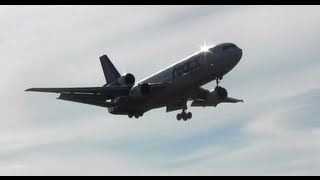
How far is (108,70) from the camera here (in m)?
78.4

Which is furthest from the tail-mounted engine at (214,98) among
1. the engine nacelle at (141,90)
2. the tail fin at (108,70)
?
the tail fin at (108,70)

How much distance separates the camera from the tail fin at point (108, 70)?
252ft

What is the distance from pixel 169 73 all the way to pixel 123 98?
22.4 feet

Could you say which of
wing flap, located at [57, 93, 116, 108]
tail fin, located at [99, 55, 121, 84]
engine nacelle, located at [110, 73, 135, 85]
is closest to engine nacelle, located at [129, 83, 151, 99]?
wing flap, located at [57, 93, 116, 108]

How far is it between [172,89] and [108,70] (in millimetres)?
19971

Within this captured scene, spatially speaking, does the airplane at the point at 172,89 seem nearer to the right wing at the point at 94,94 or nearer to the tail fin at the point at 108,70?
the right wing at the point at 94,94

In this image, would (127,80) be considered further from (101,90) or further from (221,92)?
(221,92)

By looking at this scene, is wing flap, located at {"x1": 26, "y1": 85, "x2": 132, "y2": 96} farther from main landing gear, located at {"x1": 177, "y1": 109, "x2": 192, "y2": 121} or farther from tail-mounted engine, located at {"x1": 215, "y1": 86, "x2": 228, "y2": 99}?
tail-mounted engine, located at {"x1": 215, "y1": 86, "x2": 228, "y2": 99}

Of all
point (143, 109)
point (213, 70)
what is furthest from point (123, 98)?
point (213, 70)

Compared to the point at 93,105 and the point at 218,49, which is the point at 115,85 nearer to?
the point at 93,105

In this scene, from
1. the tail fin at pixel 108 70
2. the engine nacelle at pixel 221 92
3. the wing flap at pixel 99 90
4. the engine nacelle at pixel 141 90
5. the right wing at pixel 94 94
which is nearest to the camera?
the engine nacelle at pixel 221 92

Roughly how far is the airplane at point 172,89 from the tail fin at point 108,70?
5.45 meters

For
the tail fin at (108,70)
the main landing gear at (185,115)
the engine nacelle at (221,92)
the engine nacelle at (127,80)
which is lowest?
the main landing gear at (185,115)

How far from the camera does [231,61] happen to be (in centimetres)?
5781
